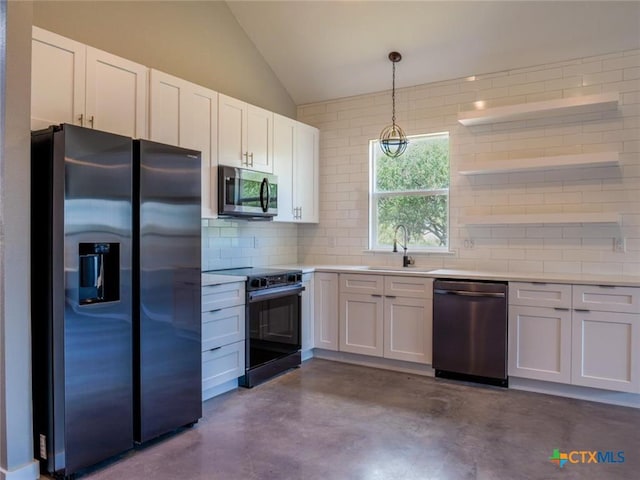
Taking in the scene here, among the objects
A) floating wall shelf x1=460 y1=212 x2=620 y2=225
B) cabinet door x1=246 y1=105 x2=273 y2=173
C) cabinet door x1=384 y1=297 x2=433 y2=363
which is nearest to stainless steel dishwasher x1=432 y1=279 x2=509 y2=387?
cabinet door x1=384 y1=297 x2=433 y2=363

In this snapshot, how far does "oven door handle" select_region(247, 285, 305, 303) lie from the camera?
12.0 feet

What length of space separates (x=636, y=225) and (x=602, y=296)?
779 mm

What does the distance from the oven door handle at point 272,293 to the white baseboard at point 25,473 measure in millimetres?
1733

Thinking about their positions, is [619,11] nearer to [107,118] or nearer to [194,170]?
[194,170]

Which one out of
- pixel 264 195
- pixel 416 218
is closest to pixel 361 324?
pixel 416 218

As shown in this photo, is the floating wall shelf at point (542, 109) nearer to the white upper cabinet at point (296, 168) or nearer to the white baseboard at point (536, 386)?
the white upper cabinet at point (296, 168)

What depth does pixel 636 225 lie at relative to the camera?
362 cm

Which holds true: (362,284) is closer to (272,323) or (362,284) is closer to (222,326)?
(272,323)

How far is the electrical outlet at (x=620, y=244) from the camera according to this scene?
12.0 ft

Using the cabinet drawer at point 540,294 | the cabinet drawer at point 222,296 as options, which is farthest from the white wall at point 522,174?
the cabinet drawer at point 222,296

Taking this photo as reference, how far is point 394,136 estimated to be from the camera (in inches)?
169

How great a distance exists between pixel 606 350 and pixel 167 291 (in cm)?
310

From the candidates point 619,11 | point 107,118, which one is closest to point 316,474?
point 107,118

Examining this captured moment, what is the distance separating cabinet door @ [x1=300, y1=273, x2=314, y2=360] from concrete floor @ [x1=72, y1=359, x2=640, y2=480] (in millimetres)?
601
